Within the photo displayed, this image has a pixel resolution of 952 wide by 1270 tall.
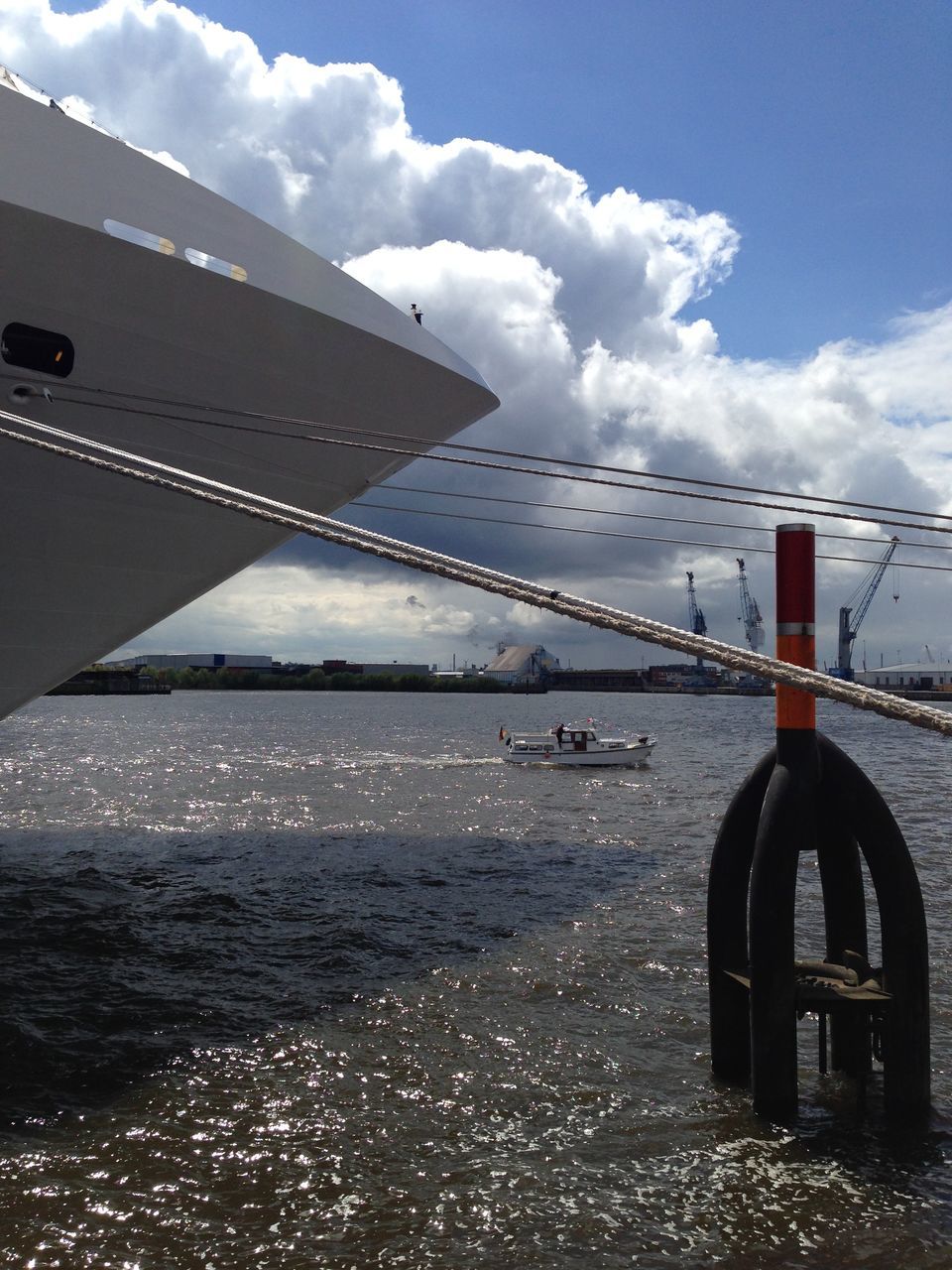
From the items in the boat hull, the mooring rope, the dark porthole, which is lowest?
the boat hull

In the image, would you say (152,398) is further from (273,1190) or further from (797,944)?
(797,944)

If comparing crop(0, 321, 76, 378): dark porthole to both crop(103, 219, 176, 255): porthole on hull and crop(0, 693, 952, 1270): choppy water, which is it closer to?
crop(103, 219, 176, 255): porthole on hull

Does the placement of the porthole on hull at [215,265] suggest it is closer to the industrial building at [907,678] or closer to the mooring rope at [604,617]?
the mooring rope at [604,617]

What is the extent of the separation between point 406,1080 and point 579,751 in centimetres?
2534

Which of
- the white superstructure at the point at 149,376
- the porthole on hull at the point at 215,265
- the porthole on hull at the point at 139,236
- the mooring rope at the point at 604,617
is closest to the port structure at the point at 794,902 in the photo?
the mooring rope at the point at 604,617

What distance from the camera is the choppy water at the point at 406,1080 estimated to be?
4.35 m

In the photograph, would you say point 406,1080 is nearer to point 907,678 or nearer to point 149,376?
point 149,376

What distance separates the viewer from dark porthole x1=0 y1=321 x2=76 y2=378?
306 inches

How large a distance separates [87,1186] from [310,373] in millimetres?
7243

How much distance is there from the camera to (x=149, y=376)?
8.56 metres

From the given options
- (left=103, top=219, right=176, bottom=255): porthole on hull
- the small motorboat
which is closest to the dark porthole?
(left=103, top=219, right=176, bottom=255): porthole on hull

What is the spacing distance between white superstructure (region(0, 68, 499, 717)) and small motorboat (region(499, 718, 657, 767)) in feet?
69.7

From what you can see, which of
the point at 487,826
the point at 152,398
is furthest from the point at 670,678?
the point at 152,398

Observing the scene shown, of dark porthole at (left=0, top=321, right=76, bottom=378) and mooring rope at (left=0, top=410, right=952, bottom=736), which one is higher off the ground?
dark porthole at (left=0, top=321, right=76, bottom=378)
